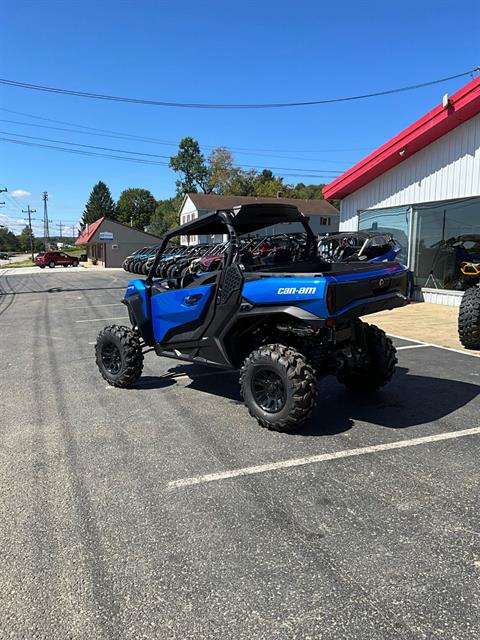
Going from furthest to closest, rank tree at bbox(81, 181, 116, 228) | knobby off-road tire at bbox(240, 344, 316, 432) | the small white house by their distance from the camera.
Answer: tree at bbox(81, 181, 116, 228)
the small white house
knobby off-road tire at bbox(240, 344, 316, 432)

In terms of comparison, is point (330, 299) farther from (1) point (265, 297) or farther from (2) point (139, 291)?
(2) point (139, 291)

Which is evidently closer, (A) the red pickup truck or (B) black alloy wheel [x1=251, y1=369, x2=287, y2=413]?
(B) black alloy wheel [x1=251, y1=369, x2=287, y2=413]

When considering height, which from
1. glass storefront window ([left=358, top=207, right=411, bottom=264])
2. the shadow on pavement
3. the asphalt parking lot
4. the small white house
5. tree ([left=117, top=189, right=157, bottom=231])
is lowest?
the asphalt parking lot

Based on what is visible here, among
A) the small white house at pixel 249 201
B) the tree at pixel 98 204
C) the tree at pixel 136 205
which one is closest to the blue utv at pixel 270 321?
the small white house at pixel 249 201

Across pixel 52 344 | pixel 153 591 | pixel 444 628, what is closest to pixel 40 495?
pixel 153 591

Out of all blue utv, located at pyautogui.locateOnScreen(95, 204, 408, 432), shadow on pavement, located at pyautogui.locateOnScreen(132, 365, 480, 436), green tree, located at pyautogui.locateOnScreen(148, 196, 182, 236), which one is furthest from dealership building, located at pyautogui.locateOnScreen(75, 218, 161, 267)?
blue utv, located at pyautogui.locateOnScreen(95, 204, 408, 432)

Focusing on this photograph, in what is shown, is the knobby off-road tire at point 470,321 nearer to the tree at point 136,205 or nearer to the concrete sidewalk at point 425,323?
the concrete sidewalk at point 425,323

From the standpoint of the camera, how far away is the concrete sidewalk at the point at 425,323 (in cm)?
886

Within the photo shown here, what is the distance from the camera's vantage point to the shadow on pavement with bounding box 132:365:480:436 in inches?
188

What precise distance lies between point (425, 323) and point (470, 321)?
9.73 ft

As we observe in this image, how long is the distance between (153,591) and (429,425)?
10.2 ft

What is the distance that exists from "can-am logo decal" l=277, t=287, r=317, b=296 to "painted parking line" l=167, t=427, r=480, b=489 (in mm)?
1321

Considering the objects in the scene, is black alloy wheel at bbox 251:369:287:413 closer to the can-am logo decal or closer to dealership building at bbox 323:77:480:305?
the can-am logo decal

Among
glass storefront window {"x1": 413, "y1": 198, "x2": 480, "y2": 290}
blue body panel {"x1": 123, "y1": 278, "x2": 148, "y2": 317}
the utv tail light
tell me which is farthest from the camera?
glass storefront window {"x1": 413, "y1": 198, "x2": 480, "y2": 290}
